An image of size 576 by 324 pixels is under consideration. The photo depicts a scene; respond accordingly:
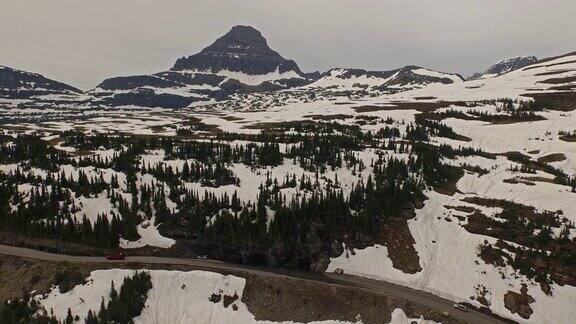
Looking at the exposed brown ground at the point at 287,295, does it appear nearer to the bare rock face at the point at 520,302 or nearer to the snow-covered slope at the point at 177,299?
the snow-covered slope at the point at 177,299

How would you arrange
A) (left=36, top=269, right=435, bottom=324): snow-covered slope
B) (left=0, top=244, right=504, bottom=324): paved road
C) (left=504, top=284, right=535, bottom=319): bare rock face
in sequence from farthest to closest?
(left=0, top=244, right=504, bottom=324): paved road, (left=504, top=284, right=535, bottom=319): bare rock face, (left=36, top=269, right=435, bottom=324): snow-covered slope

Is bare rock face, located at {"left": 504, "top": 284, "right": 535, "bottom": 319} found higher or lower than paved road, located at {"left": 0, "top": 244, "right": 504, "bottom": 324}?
lower

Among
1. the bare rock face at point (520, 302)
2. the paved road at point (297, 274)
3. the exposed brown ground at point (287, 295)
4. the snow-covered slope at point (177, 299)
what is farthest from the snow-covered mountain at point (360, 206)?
the exposed brown ground at point (287, 295)

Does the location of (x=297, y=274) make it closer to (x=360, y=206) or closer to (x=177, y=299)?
(x=177, y=299)

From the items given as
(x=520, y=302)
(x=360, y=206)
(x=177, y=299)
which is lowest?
(x=520, y=302)

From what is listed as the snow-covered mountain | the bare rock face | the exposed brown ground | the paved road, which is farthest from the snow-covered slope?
the bare rock face

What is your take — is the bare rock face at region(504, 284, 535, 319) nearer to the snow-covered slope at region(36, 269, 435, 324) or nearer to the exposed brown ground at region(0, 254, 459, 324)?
the exposed brown ground at region(0, 254, 459, 324)

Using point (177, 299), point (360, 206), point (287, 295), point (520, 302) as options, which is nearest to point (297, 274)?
point (287, 295)

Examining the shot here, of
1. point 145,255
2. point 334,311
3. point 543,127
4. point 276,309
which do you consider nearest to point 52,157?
point 145,255

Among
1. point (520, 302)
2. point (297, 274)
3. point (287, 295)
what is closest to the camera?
point (287, 295)
